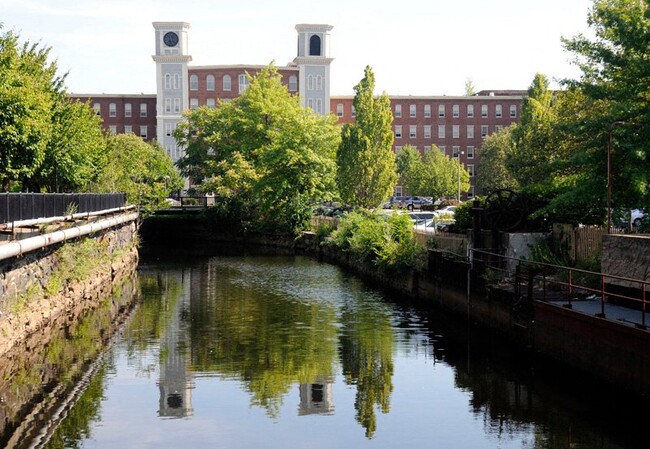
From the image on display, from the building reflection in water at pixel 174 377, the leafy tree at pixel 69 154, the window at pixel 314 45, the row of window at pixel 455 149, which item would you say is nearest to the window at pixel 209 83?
the window at pixel 314 45

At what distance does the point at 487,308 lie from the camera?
28.5m

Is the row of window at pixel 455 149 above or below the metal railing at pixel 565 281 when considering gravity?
above

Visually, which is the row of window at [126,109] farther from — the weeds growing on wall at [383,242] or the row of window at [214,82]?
the weeds growing on wall at [383,242]

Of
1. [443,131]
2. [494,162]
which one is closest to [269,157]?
[494,162]

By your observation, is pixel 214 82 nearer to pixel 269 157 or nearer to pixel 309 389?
pixel 269 157

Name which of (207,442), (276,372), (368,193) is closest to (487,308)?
(276,372)

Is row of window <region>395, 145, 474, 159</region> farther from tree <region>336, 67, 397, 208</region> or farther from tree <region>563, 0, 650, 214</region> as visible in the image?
tree <region>563, 0, 650, 214</region>

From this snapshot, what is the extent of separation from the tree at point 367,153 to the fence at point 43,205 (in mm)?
24553

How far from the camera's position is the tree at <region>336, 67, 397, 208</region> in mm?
63156

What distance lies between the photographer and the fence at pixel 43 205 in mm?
23234

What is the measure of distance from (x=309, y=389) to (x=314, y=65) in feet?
353

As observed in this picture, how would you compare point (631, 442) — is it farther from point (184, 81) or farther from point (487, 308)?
point (184, 81)

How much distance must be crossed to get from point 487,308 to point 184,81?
103377 mm

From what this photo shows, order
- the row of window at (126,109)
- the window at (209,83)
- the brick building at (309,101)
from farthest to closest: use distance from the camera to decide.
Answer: the row of window at (126,109)
the window at (209,83)
the brick building at (309,101)
